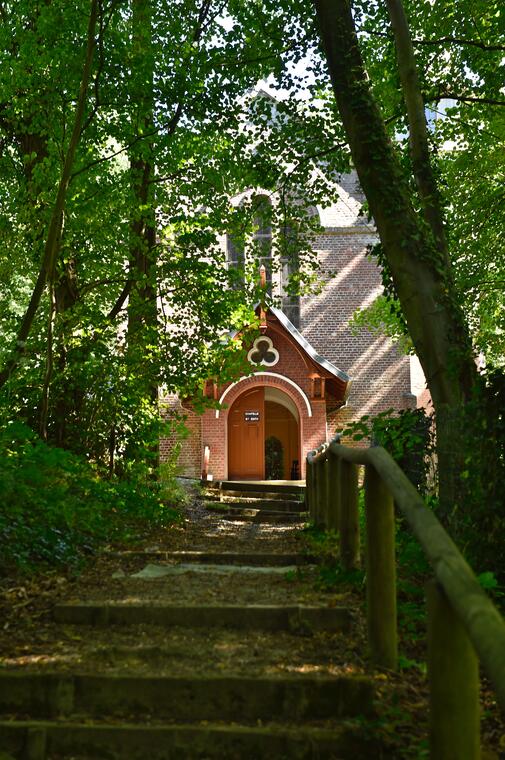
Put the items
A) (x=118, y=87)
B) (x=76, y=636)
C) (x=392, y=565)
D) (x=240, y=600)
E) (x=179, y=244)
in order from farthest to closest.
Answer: (x=179, y=244)
(x=118, y=87)
(x=240, y=600)
(x=76, y=636)
(x=392, y=565)

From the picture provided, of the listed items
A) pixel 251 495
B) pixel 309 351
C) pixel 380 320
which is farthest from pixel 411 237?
pixel 380 320

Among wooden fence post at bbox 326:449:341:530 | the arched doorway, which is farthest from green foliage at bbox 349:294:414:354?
wooden fence post at bbox 326:449:341:530

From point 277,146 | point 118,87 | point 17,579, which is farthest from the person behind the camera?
point 277,146

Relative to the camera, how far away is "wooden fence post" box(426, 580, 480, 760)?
7.68 ft

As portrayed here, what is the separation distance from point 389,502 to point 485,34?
29.5 feet

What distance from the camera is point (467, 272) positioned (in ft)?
49.8

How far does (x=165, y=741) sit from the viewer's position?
121 inches

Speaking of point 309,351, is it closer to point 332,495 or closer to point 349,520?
point 332,495

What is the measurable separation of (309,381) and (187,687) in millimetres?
18888

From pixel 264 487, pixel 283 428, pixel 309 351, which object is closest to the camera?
pixel 264 487

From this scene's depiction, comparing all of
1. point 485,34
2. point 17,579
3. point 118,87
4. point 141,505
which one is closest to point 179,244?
point 118,87

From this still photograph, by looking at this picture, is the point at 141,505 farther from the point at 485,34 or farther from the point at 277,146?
the point at 485,34

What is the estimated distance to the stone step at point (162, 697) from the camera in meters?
3.31

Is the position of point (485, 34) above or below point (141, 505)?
above
